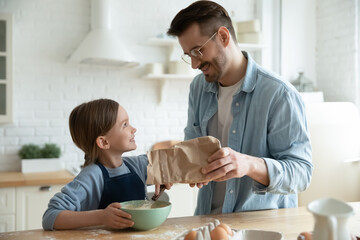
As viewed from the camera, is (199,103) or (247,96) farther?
(199,103)

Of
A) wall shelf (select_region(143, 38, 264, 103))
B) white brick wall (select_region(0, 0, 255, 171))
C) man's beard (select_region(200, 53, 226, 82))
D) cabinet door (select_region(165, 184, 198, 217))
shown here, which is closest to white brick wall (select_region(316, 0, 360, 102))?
wall shelf (select_region(143, 38, 264, 103))

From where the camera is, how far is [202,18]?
6.00ft

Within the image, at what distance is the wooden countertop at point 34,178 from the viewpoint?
3.12m

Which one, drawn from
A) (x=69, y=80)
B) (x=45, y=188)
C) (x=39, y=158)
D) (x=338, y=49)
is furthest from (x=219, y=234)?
(x=338, y=49)

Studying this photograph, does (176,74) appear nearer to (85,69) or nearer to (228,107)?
(85,69)

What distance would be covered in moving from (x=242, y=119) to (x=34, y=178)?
2.09 metres

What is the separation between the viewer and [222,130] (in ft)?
6.21

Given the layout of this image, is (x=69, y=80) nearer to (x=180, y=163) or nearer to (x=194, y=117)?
(x=194, y=117)

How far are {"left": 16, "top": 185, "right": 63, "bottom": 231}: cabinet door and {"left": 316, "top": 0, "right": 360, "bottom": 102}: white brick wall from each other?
2.85m

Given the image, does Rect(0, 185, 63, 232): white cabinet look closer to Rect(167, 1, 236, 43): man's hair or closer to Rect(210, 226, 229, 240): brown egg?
Rect(167, 1, 236, 43): man's hair

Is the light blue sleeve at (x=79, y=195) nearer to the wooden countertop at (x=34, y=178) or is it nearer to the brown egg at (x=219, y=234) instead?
the brown egg at (x=219, y=234)

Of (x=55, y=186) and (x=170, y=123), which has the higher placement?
(x=170, y=123)

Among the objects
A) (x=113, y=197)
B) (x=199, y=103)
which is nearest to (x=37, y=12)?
(x=199, y=103)

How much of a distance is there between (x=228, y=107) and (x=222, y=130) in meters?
0.11
